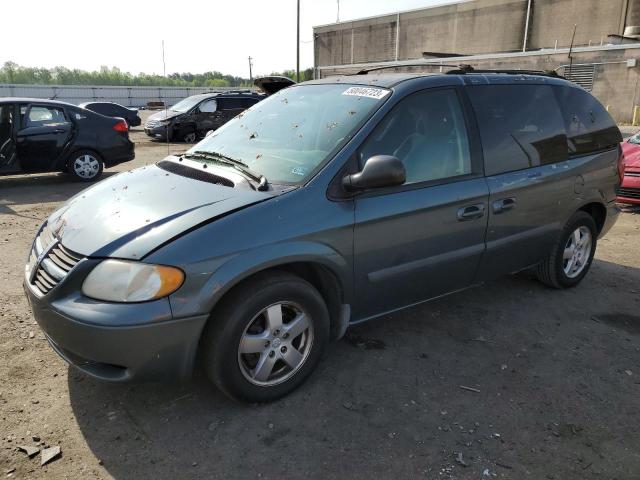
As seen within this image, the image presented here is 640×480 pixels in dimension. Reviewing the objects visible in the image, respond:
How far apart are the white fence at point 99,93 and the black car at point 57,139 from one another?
29267mm

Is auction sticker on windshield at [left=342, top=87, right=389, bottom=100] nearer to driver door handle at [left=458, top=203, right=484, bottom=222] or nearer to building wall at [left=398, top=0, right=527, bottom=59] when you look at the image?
driver door handle at [left=458, top=203, right=484, bottom=222]

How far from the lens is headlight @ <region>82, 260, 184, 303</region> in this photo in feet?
7.84

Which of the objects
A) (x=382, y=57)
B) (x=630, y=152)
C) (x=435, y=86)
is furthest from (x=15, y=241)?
(x=382, y=57)

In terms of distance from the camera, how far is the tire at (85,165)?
9617mm

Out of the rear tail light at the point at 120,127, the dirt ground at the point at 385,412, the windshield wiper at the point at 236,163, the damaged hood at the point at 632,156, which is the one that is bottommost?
the dirt ground at the point at 385,412

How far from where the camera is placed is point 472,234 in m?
3.52

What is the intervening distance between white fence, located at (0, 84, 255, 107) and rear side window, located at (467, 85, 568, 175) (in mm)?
36062

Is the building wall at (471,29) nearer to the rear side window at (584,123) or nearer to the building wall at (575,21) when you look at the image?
the building wall at (575,21)

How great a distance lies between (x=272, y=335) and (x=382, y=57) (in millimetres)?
52748

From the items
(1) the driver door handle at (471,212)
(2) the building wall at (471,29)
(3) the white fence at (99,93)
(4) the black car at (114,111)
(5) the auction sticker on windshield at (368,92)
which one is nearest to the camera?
(5) the auction sticker on windshield at (368,92)

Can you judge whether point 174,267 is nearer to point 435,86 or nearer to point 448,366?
point 448,366

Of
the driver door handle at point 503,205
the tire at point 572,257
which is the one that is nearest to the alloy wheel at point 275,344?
the driver door handle at point 503,205

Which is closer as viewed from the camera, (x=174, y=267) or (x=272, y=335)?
(x=174, y=267)

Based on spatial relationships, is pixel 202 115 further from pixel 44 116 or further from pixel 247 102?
pixel 44 116
